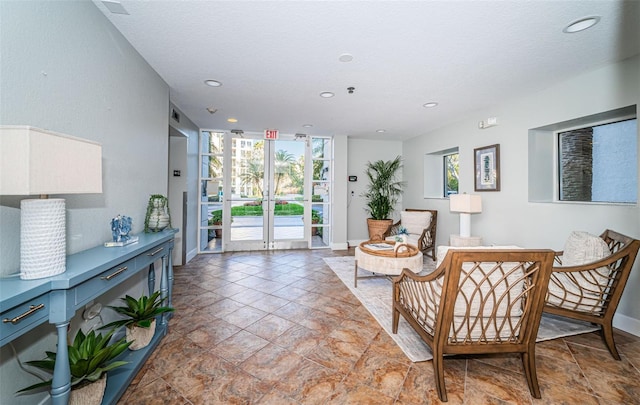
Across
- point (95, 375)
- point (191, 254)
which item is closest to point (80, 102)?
point (95, 375)

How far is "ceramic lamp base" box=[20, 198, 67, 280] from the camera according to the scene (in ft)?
3.77

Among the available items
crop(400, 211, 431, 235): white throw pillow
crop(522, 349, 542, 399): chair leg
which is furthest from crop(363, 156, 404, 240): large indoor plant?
crop(522, 349, 542, 399): chair leg

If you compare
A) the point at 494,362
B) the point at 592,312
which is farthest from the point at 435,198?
the point at 494,362

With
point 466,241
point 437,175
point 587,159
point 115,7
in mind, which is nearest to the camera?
point 115,7

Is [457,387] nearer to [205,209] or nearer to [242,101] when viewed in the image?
[242,101]

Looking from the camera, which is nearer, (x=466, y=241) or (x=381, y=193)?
(x=466, y=241)

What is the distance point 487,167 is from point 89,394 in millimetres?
4871

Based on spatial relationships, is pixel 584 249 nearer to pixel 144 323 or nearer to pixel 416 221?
pixel 416 221

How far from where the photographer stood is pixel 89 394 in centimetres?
132

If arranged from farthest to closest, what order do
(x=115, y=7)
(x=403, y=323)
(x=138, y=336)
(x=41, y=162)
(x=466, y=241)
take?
(x=466, y=241) → (x=403, y=323) → (x=138, y=336) → (x=115, y=7) → (x=41, y=162)

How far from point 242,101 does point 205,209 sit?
9.01 ft

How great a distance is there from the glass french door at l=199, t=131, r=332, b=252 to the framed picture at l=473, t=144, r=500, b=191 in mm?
3024

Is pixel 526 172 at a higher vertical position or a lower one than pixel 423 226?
higher

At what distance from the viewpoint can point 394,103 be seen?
377cm
